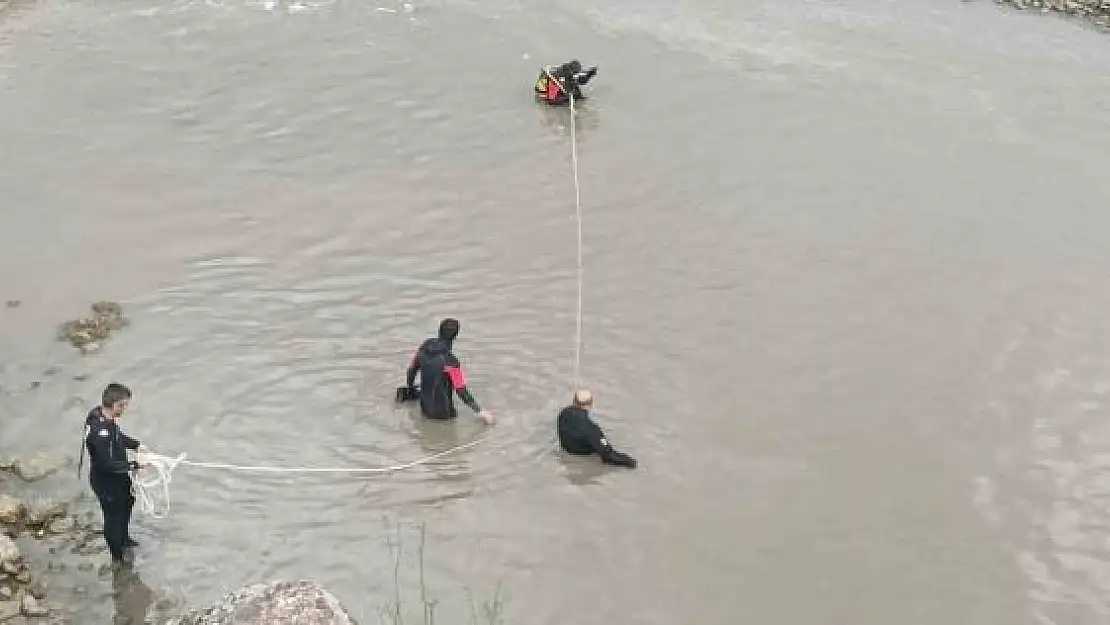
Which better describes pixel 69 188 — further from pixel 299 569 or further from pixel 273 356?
pixel 299 569

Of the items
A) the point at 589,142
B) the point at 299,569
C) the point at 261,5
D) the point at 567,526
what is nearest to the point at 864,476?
the point at 567,526

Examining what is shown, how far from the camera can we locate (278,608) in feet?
22.1

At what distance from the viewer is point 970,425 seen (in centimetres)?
1197

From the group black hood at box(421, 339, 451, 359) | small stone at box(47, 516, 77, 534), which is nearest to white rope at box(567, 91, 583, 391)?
black hood at box(421, 339, 451, 359)

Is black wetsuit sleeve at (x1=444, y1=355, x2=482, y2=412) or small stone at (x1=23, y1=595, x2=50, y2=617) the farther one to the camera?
black wetsuit sleeve at (x1=444, y1=355, x2=482, y2=412)

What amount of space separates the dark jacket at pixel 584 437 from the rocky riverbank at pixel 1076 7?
16887mm

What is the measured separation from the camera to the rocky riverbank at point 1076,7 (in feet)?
76.0

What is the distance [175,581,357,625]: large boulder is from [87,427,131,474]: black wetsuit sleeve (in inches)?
101

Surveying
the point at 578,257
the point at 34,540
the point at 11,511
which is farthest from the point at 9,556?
the point at 578,257

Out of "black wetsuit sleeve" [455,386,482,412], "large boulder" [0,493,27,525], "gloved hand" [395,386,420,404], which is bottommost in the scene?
"large boulder" [0,493,27,525]

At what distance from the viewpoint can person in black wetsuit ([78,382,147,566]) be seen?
9109 millimetres

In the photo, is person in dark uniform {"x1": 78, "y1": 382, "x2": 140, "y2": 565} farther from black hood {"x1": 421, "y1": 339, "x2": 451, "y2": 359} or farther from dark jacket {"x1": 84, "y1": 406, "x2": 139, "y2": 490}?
black hood {"x1": 421, "y1": 339, "x2": 451, "y2": 359}

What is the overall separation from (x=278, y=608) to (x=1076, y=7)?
2198 centimetres

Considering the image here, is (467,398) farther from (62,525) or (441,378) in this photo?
(62,525)
